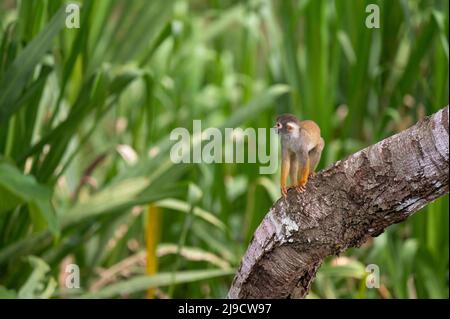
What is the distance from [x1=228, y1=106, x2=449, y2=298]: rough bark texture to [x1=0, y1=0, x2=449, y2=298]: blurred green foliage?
1.08ft

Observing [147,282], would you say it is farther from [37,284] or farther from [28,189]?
[28,189]

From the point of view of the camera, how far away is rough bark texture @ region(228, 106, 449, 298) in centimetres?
83

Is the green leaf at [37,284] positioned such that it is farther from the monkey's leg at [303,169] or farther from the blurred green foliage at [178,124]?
the monkey's leg at [303,169]

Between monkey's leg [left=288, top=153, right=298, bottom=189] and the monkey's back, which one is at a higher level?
the monkey's back

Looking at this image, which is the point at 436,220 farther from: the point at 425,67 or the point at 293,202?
the point at 293,202

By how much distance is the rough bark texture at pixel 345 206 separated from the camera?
0.83 m

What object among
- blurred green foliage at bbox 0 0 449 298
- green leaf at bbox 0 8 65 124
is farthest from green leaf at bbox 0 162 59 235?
green leaf at bbox 0 8 65 124

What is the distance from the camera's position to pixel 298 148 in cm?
90
